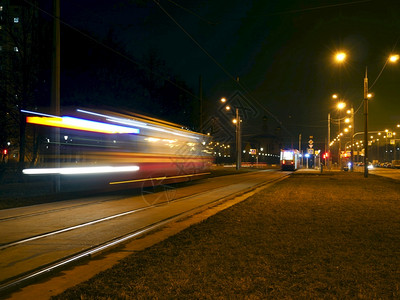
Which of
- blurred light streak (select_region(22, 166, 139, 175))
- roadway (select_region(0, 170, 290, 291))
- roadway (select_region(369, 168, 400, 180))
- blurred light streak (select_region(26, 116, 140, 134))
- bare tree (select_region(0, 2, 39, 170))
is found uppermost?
bare tree (select_region(0, 2, 39, 170))

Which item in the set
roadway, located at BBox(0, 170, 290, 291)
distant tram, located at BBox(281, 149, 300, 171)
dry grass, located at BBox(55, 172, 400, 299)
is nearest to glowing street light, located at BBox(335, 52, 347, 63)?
roadway, located at BBox(0, 170, 290, 291)

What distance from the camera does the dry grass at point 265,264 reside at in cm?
510

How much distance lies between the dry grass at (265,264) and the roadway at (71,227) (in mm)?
1143

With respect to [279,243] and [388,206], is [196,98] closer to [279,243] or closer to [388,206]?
[388,206]

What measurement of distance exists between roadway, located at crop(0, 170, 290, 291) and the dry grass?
1143mm

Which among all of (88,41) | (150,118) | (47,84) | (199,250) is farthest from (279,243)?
(88,41)

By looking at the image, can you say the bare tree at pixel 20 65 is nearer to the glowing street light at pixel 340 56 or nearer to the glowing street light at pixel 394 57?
the glowing street light at pixel 340 56

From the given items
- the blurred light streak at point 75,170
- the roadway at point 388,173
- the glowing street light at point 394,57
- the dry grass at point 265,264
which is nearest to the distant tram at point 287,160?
the roadway at point 388,173

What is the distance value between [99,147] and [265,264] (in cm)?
959

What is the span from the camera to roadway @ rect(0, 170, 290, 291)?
21.9 ft

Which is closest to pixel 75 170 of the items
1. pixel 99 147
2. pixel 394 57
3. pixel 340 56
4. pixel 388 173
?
pixel 99 147

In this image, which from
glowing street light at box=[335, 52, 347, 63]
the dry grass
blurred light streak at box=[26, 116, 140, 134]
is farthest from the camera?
glowing street light at box=[335, 52, 347, 63]

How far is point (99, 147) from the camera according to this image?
14516 mm

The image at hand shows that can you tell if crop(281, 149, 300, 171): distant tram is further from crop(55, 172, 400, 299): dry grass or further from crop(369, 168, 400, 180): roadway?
crop(55, 172, 400, 299): dry grass
